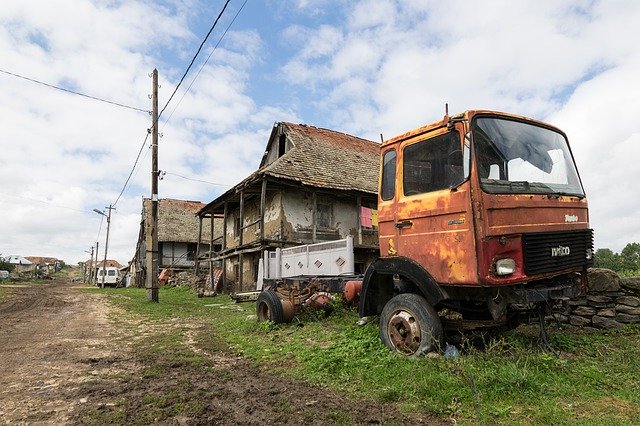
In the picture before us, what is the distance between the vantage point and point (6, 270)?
54.9 meters

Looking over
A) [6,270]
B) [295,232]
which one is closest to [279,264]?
[295,232]

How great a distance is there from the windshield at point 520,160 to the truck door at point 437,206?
0.22 meters

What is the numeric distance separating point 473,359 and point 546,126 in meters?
2.92

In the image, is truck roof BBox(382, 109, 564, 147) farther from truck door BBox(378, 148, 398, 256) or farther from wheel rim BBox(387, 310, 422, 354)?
wheel rim BBox(387, 310, 422, 354)

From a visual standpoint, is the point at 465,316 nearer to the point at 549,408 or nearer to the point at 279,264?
the point at 549,408

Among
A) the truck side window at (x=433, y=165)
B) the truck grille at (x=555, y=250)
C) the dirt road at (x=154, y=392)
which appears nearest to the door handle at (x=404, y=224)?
the truck side window at (x=433, y=165)

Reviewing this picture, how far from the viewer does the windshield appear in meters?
4.38

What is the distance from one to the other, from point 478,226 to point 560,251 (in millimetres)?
1034

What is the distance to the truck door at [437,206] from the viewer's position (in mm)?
4344

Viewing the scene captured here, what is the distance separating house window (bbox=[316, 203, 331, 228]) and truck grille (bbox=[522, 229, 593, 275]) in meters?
14.0

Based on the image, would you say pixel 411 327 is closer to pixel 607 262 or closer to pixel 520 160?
pixel 520 160

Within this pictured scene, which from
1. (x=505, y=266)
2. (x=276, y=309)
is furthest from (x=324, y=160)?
(x=505, y=266)

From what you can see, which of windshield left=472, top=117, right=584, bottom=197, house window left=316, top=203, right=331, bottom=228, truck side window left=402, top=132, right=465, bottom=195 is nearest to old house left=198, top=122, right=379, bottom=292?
house window left=316, top=203, right=331, bottom=228

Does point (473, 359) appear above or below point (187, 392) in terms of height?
above
